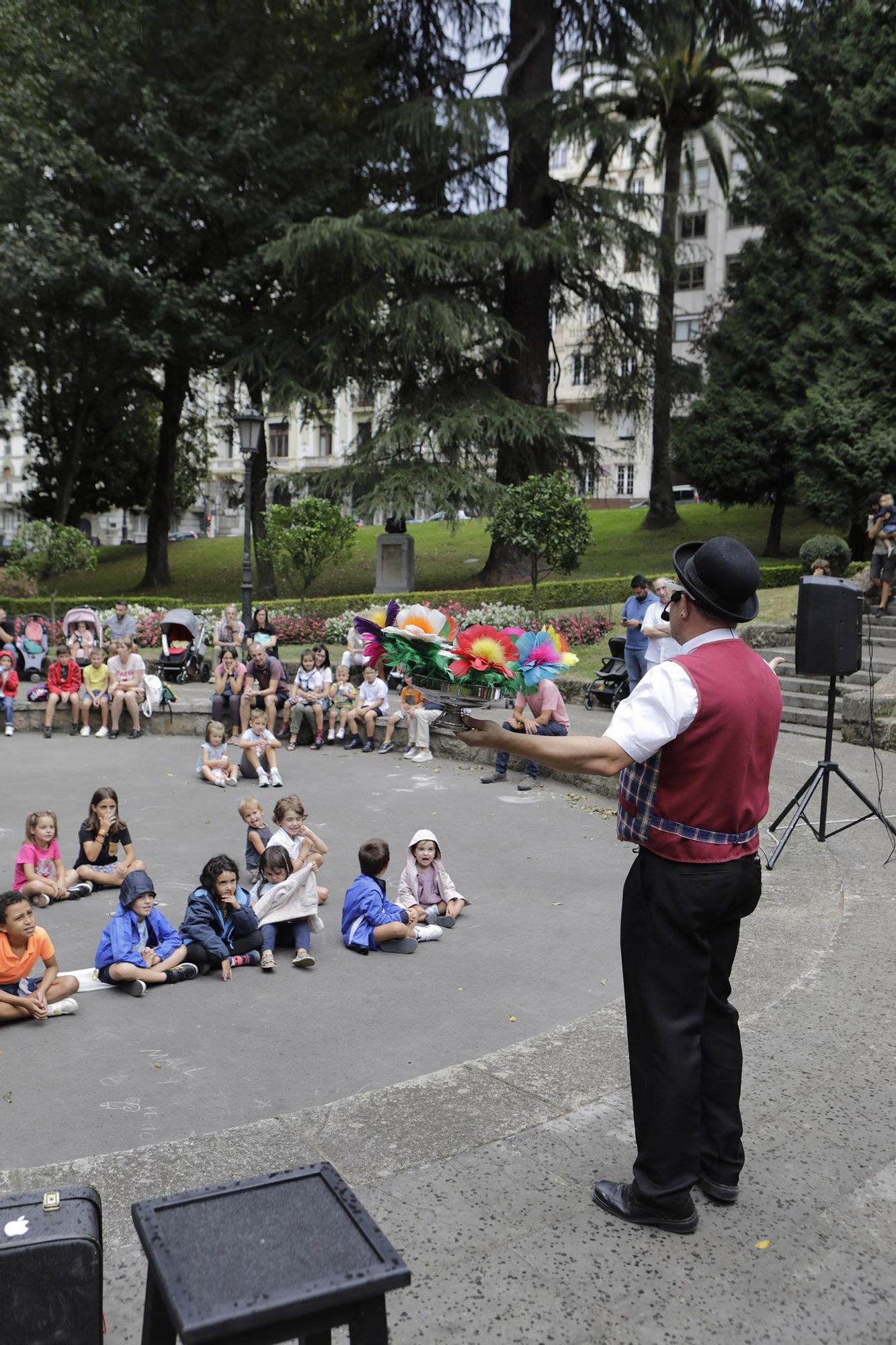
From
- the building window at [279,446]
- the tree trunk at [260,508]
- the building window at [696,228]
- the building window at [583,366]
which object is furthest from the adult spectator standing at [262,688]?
the building window at [279,446]

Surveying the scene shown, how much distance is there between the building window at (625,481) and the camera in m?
61.3

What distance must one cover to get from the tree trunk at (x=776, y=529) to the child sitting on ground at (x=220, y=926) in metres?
28.3

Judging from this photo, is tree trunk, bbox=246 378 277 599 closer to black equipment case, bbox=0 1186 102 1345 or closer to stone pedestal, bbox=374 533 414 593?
stone pedestal, bbox=374 533 414 593

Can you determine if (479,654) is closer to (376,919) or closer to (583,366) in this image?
(376,919)

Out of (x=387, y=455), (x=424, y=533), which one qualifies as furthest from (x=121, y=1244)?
(x=424, y=533)

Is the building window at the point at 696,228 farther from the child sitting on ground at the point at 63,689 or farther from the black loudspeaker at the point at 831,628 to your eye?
the black loudspeaker at the point at 831,628

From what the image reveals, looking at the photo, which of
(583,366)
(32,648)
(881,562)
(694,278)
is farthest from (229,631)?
(694,278)

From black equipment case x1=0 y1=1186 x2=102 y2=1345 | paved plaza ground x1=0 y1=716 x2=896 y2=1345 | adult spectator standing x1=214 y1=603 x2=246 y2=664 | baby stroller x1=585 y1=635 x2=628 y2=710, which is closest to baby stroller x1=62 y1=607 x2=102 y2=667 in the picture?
adult spectator standing x1=214 y1=603 x2=246 y2=664

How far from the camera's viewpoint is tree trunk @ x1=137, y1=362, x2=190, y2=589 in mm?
33250

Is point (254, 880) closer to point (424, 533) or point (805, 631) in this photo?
point (805, 631)

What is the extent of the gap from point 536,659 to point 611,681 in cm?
1163

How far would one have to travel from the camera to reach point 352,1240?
7.60 feet

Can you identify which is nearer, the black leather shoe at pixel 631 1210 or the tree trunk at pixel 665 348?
the black leather shoe at pixel 631 1210

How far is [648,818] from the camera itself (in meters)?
3.46
